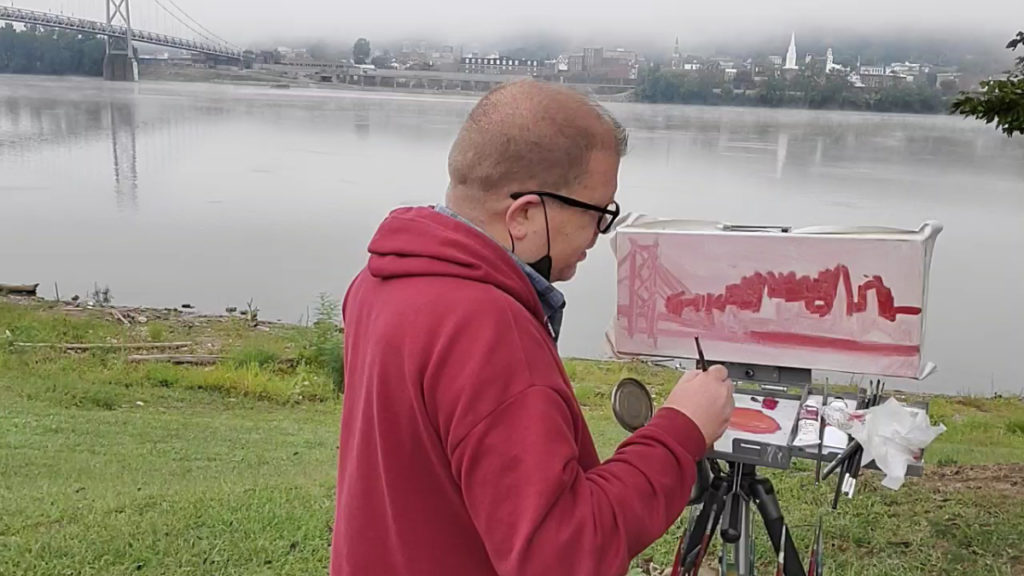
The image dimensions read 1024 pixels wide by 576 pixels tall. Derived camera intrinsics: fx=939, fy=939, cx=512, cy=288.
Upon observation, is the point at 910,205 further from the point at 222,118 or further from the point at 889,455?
the point at 222,118

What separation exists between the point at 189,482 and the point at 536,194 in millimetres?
2852

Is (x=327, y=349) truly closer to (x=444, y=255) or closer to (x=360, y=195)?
(x=444, y=255)

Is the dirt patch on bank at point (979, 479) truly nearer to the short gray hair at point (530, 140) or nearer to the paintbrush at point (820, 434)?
the paintbrush at point (820, 434)

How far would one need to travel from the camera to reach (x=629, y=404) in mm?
1475

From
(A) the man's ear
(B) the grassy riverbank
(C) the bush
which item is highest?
(A) the man's ear

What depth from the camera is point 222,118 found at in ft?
102

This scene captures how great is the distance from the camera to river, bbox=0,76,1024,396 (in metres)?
11.2

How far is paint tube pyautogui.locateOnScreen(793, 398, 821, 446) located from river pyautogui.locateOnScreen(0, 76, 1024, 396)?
4564 mm

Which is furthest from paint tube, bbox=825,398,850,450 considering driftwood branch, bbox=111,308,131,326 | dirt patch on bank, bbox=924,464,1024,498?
driftwood branch, bbox=111,308,131,326

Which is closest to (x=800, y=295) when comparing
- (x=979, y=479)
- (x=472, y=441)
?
(x=472, y=441)

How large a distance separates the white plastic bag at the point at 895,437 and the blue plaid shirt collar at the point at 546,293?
1.74 ft

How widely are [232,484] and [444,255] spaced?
2.65m

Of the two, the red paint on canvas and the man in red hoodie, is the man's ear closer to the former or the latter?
the man in red hoodie

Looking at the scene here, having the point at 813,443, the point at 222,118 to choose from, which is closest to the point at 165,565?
the point at 813,443
